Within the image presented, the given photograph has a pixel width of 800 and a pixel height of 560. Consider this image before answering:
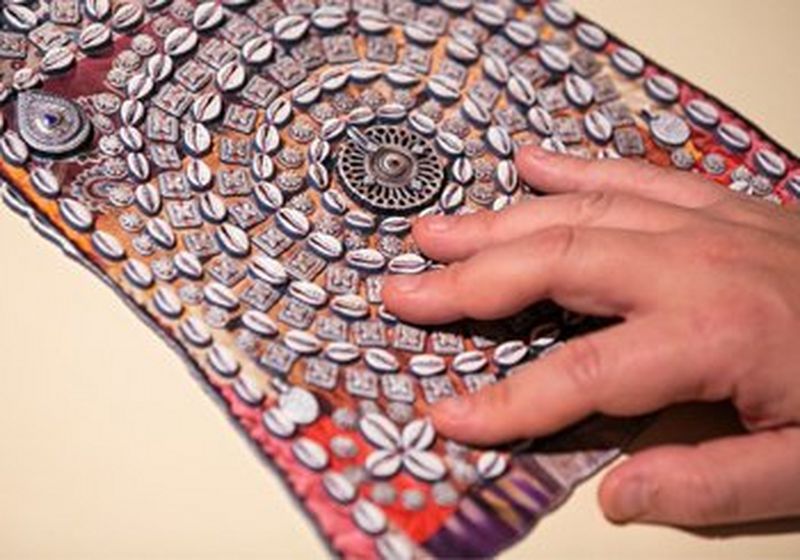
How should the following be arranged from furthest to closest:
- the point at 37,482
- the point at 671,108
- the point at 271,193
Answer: the point at 671,108, the point at 271,193, the point at 37,482

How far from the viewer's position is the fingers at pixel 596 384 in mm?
609

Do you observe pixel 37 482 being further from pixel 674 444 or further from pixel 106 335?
pixel 674 444

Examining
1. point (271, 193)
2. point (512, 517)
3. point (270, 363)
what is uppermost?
point (271, 193)

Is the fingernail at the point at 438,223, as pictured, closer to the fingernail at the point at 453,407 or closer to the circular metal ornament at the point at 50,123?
the fingernail at the point at 453,407

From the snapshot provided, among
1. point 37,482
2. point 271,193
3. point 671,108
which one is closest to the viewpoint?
point 37,482

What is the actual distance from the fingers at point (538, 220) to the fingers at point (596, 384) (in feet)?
0.30

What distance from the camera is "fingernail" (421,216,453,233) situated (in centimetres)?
70

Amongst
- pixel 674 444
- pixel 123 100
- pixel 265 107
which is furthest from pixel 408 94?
pixel 674 444

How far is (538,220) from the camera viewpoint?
2.26 feet

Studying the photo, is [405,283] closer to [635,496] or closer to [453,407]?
[453,407]

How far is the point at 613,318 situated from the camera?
26.5 inches

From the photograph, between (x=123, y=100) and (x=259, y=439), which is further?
(x=123, y=100)

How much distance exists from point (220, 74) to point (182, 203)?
12 cm

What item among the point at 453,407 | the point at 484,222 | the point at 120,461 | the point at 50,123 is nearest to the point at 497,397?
the point at 453,407
